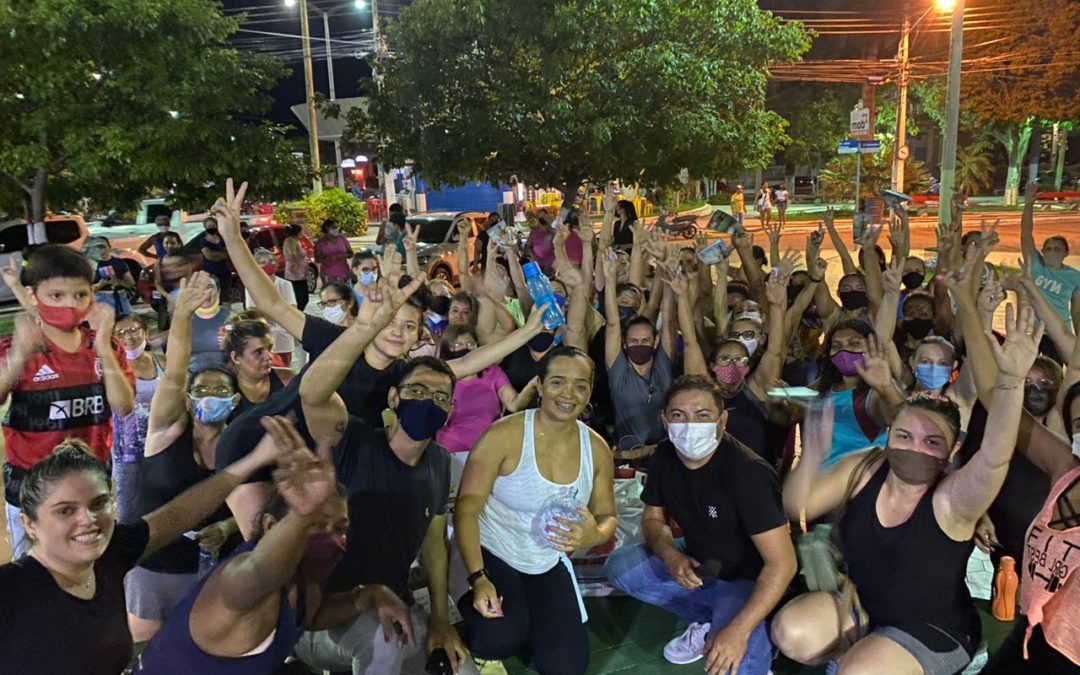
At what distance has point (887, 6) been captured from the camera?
4012 cm

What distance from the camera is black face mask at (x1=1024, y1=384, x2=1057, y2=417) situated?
13.4 ft

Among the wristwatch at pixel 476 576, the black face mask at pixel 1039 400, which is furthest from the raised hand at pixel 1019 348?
the wristwatch at pixel 476 576

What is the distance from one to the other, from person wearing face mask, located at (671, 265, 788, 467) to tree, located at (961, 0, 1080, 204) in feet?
108

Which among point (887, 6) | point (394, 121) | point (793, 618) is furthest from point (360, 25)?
point (793, 618)

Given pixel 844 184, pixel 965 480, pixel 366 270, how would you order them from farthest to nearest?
pixel 844 184, pixel 366 270, pixel 965 480

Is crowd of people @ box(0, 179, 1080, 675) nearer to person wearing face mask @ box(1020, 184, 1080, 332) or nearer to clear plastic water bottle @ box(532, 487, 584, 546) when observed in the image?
clear plastic water bottle @ box(532, 487, 584, 546)

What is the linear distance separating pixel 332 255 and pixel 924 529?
9988 mm

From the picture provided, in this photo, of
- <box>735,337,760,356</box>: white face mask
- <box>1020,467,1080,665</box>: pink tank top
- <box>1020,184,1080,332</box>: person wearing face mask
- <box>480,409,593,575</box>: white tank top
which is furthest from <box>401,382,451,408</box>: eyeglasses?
<box>1020,184,1080,332</box>: person wearing face mask

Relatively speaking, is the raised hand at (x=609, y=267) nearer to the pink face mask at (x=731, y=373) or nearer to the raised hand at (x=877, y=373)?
the pink face mask at (x=731, y=373)

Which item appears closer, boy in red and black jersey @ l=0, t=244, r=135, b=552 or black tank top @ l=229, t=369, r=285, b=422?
boy in red and black jersey @ l=0, t=244, r=135, b=552

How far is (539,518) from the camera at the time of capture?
3.81 meters

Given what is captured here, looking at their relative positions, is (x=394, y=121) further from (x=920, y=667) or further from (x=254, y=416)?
(x=920, y=667)

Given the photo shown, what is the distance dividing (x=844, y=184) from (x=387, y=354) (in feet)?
126

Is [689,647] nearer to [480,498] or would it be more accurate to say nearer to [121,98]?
[480,498]
